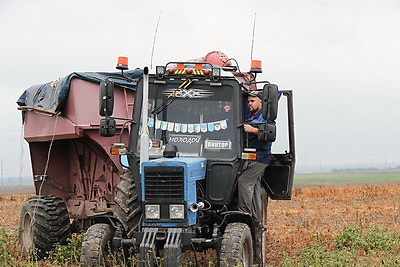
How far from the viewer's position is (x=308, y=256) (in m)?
9.34

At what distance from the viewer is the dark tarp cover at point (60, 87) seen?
10227 mm

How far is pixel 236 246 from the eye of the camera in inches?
289

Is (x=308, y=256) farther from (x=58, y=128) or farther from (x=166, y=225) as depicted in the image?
(x=58, y=128)

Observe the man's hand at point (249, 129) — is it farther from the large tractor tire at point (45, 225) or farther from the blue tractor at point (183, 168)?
the large tractor tire at point (45, 225)

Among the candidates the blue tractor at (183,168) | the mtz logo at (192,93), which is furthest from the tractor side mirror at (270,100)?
the mtz logo at (192,93)

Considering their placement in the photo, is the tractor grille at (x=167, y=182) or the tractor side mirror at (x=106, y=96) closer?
the tractor grille at (x=167, y=182)

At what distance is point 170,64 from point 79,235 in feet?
11.7

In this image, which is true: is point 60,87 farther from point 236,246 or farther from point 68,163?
point 236,246

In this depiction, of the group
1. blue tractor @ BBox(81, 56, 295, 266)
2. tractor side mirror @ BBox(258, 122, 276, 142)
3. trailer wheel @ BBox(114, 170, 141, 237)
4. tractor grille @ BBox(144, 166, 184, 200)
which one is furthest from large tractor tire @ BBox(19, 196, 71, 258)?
tractor side mirror @ BBox(258, 122, 276, 142)

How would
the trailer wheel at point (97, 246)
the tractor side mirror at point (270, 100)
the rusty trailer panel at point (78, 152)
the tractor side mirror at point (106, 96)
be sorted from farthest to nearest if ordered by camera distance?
the rusty trailer panel at point (78, 152) < the tractor side mirror at point (106, 96) < the tractor side mirror at point (270, 100) < the trailer wheel at point (97, 246)

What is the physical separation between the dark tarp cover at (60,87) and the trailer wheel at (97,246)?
2.72 metres

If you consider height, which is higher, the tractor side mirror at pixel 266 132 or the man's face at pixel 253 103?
the man's face at pixel 253 103

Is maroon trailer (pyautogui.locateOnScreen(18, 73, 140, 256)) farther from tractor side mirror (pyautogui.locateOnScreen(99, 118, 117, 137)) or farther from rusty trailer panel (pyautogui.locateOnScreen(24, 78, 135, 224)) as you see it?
tractor side mirror (pyautogui.locateOnScreen(99, 118, 117, 137))

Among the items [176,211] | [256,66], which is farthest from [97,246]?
[256,66]
